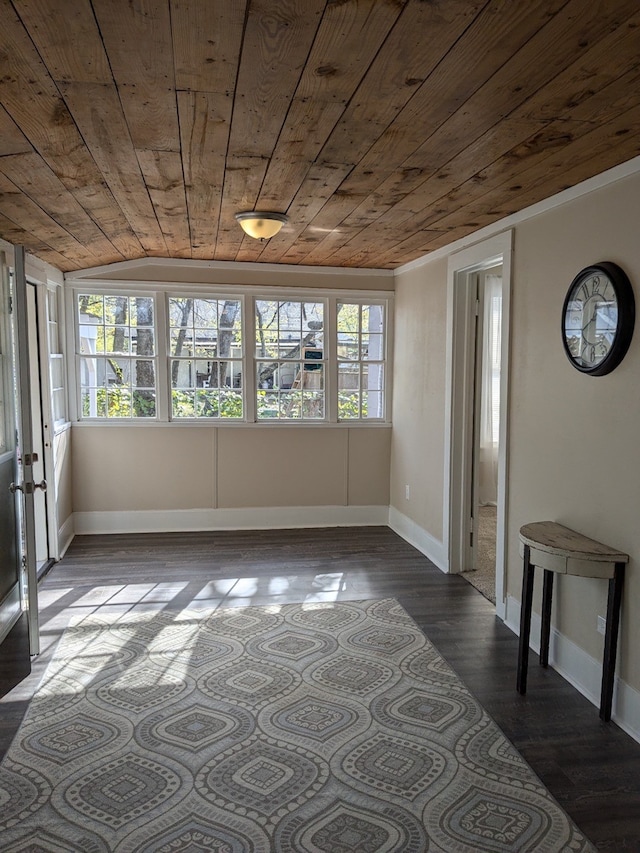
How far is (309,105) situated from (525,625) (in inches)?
97.6

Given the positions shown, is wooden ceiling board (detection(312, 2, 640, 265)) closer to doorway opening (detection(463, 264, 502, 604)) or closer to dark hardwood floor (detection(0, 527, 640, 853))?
doorway opening (detection(463, 264, 502, 604))

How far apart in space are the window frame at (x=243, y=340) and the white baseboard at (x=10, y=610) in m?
2.01

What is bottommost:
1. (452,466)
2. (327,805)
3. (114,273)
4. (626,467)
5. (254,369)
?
(327,805)

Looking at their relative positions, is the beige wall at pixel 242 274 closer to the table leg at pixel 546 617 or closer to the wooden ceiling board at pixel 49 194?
the wooden ceiling board at pixel 49 194

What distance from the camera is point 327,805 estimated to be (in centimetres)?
229

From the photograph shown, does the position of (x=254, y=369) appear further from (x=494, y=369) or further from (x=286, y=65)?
(x=286, y=65)

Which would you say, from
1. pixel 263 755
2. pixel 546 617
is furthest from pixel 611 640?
pixel 263 755

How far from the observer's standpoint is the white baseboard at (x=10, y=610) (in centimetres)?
366

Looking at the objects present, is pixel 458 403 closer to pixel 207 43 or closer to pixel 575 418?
pixel 575 418

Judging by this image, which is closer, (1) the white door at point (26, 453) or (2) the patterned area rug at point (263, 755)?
(2) the patterned area rug at point (263, 755)

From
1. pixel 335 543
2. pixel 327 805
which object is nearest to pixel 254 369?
pixel 335 543

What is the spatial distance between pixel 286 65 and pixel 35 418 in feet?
11.7

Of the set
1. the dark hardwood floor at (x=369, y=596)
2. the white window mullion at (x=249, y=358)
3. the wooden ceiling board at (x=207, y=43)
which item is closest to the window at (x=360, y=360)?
the white window mullion at (x=249, y=358)

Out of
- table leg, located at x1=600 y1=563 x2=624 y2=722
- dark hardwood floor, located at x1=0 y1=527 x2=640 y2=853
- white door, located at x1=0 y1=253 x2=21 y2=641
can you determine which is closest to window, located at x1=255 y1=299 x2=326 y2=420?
dark hardwood floor, located at x1=0 y1=527 x2=640 y2=853
